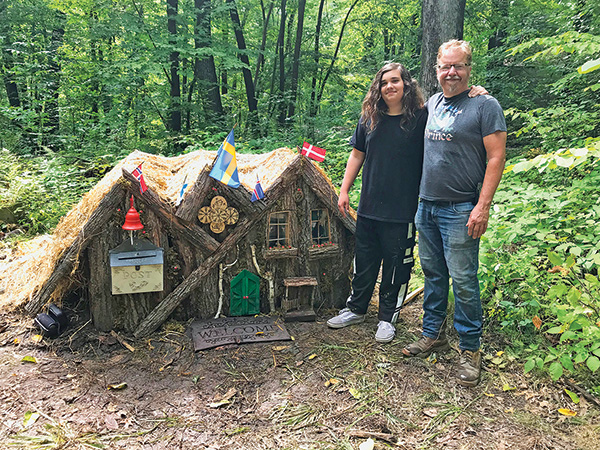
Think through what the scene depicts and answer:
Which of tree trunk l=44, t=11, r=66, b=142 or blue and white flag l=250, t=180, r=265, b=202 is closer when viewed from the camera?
blue and white flag l=250, t=180, r=265, b=202

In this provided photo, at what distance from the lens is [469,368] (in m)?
3.08

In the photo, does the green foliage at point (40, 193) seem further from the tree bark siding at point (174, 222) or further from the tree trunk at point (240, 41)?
the tree trunk at point (240, 41)

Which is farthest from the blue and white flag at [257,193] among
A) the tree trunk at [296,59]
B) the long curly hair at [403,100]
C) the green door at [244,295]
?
the tree trunk at [296,59]

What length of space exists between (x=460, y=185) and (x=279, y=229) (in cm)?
176

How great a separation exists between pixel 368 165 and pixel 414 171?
39cm

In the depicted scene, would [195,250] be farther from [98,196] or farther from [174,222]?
[98,196]

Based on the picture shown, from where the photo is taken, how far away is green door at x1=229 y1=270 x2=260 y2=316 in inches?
151

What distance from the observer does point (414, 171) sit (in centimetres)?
335

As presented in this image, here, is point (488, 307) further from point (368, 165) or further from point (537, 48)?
point (537, 48)

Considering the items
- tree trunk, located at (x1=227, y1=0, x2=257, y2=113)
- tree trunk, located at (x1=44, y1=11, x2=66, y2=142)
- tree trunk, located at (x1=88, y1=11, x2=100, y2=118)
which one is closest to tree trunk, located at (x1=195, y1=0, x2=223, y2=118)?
tree trunk, located at (x1=227, y1=0, x2=257, y2=113)

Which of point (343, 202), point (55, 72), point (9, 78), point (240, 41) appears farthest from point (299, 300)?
point (9, 78)

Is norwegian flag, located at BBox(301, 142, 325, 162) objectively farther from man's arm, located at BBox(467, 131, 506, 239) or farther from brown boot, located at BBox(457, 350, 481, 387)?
brown boot, located at BBox(457, 350, 481, 387)

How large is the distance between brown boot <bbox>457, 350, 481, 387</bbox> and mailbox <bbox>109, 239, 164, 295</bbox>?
102 inches

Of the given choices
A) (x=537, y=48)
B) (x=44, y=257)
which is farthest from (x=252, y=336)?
(x=537, y=48)
